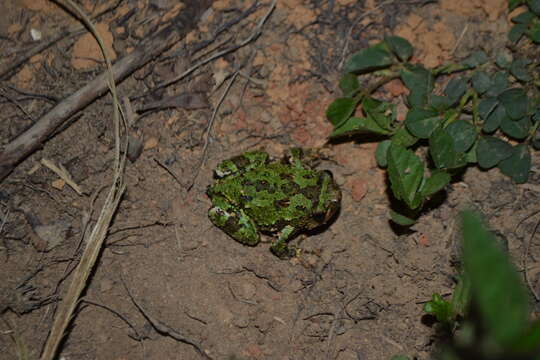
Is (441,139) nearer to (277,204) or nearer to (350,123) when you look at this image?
(350,123)

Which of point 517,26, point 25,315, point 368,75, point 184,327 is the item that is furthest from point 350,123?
point 25,315

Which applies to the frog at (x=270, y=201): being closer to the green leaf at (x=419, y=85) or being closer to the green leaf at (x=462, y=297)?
the green leaf at (x=419, y=85)

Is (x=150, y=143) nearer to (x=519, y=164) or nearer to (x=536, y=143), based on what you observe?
→ (x=519, y=164)

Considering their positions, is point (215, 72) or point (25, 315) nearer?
point (25, 315)

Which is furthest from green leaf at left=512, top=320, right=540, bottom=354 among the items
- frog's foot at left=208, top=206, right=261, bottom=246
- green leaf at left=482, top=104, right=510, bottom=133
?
frog's foot at left=208, top=206, right=261, bottom=246

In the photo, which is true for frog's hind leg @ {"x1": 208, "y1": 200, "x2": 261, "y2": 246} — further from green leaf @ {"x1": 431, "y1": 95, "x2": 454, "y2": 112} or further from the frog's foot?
green leaf @ {"x1": 431, "y1": 95, "x2": 454, "y2": 112}

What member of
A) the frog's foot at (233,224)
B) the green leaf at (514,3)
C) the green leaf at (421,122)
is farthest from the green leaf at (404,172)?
the green leaf at (514,3)

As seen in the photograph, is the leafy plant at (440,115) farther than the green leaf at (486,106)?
No
